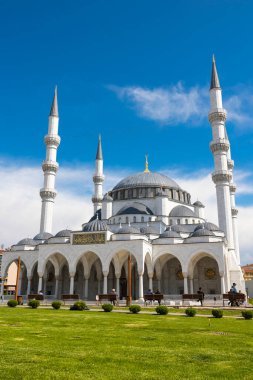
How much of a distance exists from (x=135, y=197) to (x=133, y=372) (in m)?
39.0

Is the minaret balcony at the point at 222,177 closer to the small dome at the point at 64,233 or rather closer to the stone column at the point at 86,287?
the small dome at the point at 64,233

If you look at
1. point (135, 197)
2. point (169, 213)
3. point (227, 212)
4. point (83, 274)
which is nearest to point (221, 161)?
point (227, 212)

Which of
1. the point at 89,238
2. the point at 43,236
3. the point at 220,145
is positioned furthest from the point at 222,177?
the point at 43,236

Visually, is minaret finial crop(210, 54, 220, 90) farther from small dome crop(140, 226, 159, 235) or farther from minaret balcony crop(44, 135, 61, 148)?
minaret balcony crop(44, 135, 61, 148)

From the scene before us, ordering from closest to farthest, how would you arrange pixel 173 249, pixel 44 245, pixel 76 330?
pixel 76 330
pixel 173 249
pixel 44 245

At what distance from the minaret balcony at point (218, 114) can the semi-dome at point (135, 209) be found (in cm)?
1219

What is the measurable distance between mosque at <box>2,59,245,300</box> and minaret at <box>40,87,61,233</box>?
0.11 meters

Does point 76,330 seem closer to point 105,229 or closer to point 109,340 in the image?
point 109,340

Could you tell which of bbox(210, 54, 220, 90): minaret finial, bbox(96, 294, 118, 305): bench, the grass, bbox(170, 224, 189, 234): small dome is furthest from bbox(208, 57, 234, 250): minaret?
the grass

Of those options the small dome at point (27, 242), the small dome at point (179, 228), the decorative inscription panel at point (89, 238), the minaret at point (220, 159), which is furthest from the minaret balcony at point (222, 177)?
the small dome at point (27, 242)

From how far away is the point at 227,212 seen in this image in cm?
3506

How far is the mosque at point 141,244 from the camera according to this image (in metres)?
32.4

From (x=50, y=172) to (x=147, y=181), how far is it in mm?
12127

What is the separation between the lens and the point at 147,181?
A: 1796 inches
